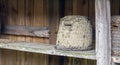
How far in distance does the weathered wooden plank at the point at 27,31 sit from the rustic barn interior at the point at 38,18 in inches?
0.4

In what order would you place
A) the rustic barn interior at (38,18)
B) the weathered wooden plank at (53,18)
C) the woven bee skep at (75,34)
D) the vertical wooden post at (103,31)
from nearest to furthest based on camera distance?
the vertical wooden post at (103,31) → the woven bee skep at (75,34) → the rustic barn interior at (38,18) → the weathered wooden plank at (53,18)

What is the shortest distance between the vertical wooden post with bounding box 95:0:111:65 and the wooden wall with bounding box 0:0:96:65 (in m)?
0.50

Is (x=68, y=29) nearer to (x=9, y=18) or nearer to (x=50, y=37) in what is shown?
(x=50, y=37)

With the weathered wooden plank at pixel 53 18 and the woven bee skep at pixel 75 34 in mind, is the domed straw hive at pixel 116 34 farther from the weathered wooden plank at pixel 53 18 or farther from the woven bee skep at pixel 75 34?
the weathered wooden plank at pixel 53 18

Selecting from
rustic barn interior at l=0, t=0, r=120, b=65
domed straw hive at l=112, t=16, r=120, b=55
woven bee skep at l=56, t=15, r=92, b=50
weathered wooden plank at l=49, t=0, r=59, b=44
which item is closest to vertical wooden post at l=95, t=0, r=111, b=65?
domed straw hive at l=112, t=16, r=120, b=55

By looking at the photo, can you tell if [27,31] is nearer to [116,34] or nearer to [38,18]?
[38,18]

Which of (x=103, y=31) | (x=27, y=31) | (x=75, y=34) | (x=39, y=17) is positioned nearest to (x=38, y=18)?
(x=39, y=17)

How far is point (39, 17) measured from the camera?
7.07 feet

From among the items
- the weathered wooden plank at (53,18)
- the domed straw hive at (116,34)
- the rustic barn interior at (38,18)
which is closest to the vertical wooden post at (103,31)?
the domed straw hive at (116,34)

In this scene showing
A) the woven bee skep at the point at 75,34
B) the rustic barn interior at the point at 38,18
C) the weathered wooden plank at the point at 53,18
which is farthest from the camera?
the weathered wooden plank at the point at 53,18

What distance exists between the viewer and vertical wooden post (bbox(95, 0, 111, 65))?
1.33m

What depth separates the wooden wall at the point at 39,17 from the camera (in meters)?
1.94

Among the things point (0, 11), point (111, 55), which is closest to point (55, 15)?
point (0, 11)

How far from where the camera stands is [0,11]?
238cm
